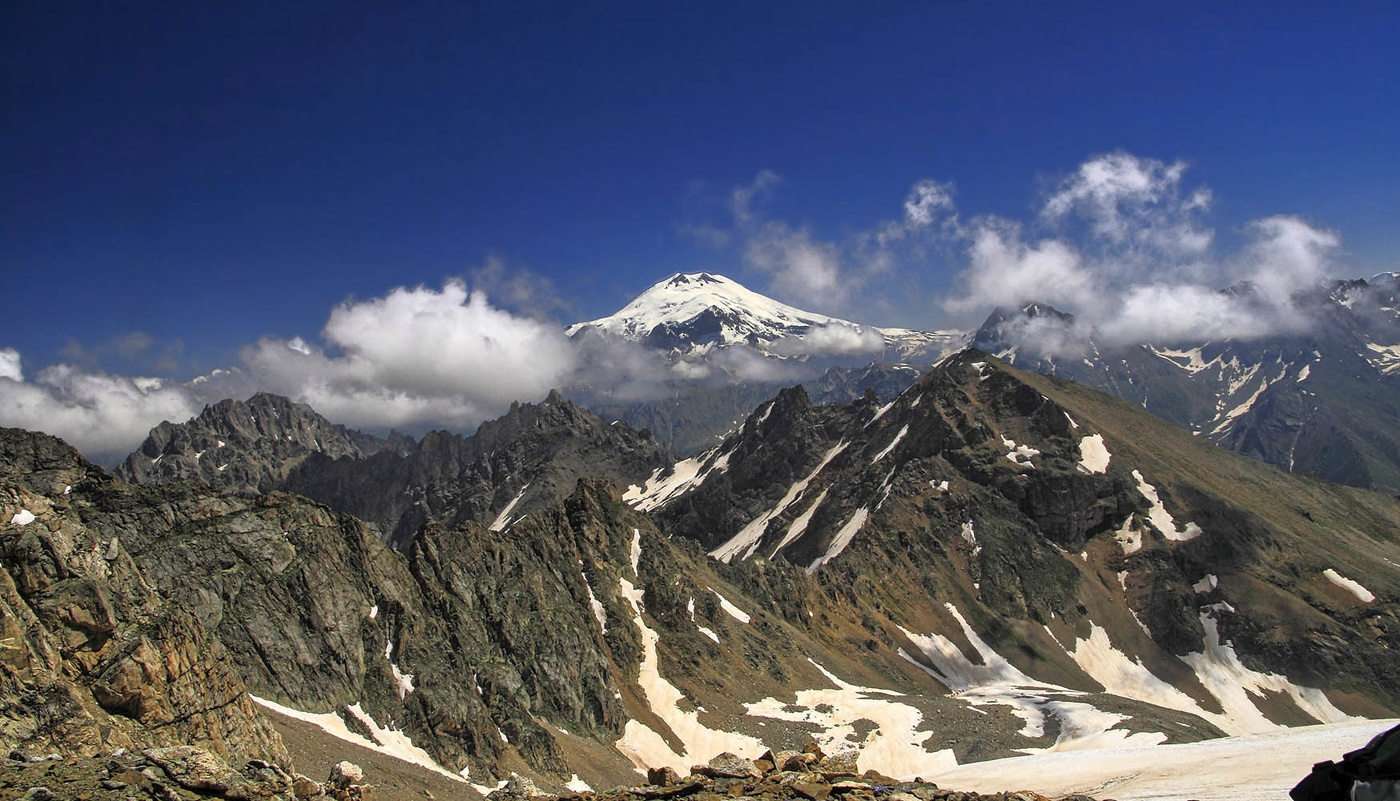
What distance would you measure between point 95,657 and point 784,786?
33135mm

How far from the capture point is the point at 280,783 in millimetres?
25828

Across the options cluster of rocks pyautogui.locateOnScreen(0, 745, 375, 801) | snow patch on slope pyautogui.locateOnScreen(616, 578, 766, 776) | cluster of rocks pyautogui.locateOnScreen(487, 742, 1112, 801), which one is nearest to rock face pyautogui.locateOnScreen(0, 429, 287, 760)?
cluster of rocks pyautogui.locateOnScreen(0, 745, 375, 801)

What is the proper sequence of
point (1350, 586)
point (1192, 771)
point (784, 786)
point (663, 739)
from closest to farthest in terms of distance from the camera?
point (784, 786), point (1192, 771), point (663, 739), point (1350, 586)

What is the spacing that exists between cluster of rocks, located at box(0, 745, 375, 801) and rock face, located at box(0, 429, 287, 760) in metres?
8.03

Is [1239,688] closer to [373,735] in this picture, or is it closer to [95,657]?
[373,735]

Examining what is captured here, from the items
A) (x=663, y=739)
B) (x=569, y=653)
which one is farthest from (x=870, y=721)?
(x=569, y=653)

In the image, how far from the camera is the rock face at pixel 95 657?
32.2m

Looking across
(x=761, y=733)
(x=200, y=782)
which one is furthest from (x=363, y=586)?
(x=200, y=782)

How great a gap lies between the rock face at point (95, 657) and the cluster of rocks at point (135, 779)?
26.4 feet

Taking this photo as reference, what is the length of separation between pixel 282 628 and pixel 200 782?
5400 cm

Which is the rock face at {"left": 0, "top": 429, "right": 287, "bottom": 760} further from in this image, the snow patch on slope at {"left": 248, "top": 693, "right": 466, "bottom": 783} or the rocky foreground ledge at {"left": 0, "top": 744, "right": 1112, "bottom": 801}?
the snow patch on slope at {"left": 248, "top": 693, "right": 466, "bottom": 783}

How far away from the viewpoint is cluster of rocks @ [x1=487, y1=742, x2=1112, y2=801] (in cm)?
2488

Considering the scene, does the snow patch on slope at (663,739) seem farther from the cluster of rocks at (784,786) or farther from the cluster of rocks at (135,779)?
the cluster of rocks at (135,779)

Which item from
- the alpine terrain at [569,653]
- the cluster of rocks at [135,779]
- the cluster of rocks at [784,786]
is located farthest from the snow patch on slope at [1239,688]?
the cluster of rocks at [135,779]
